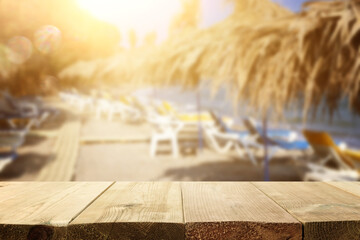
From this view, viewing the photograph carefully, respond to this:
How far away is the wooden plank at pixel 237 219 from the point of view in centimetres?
65

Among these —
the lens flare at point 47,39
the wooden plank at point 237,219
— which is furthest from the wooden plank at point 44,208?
the lens flare at point 47,39

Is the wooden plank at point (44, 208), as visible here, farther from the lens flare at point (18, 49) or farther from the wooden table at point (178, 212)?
the lens flare at point (18, 49)

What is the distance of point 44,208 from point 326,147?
3911mm

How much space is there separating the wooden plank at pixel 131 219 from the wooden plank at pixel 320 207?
0.28 metres

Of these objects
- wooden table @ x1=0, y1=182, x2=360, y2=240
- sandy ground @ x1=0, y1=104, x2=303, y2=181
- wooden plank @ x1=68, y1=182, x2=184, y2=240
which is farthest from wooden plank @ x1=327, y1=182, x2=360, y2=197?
sandy ground @ x1=0, y1=104, x2=303, y2=181

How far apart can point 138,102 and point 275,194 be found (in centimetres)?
858

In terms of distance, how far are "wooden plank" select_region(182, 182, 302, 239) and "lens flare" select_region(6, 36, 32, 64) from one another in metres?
21.1

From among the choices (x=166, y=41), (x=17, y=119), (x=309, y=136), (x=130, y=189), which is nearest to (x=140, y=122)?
(x=17, y=119)

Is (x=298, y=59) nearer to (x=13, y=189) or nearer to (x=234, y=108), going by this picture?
(x=234, y=108)

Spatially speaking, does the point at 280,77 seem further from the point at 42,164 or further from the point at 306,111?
the point at 42,164

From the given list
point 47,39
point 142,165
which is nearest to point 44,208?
point 142,165

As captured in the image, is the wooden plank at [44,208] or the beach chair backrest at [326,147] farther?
the beach chair backrest at [326,147]

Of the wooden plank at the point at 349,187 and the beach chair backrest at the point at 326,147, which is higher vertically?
the wooden plank at the point at 349,187

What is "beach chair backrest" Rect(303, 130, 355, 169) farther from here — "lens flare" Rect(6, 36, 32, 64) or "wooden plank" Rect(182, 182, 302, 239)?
"lens flare" Rect(6, 36, 32, 64)
